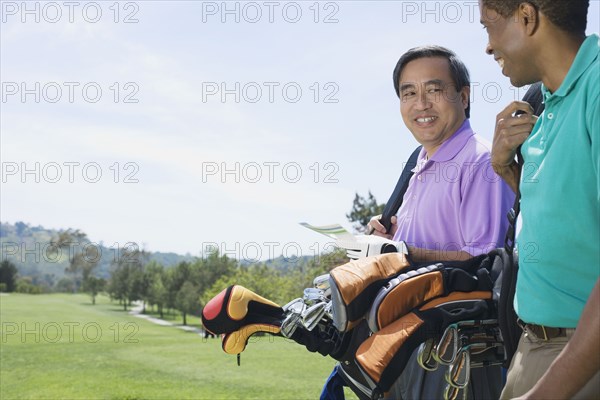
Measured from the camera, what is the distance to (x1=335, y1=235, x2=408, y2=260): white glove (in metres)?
2.63

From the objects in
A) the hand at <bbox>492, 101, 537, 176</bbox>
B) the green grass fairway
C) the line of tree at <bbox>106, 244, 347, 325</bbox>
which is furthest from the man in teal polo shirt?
the line of tree at <bbox>106, 244, 347, 325</bbox>

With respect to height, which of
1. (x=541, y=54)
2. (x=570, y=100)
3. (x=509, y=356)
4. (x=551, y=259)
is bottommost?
(x=509, y=356)

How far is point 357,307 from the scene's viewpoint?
7.68 ft

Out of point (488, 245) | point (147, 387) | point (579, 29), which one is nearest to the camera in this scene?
point (579, 29)

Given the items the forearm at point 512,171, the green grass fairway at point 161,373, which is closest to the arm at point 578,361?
the forearm at point 512,171

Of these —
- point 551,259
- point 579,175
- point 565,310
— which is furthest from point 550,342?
point 579,175

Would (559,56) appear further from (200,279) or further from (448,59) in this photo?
(200,279)

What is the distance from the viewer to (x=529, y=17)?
1.68 metres

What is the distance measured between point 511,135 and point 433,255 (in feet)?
2.31

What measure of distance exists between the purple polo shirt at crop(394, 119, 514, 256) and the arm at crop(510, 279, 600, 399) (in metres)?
1.12

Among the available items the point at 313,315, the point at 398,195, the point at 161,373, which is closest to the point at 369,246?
the point at 313,315

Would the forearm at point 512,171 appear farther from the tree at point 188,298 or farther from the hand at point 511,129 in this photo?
the tree at point 188,298

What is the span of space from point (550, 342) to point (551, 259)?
23 cm

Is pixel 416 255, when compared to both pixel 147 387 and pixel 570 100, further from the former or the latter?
pixel 147 387
